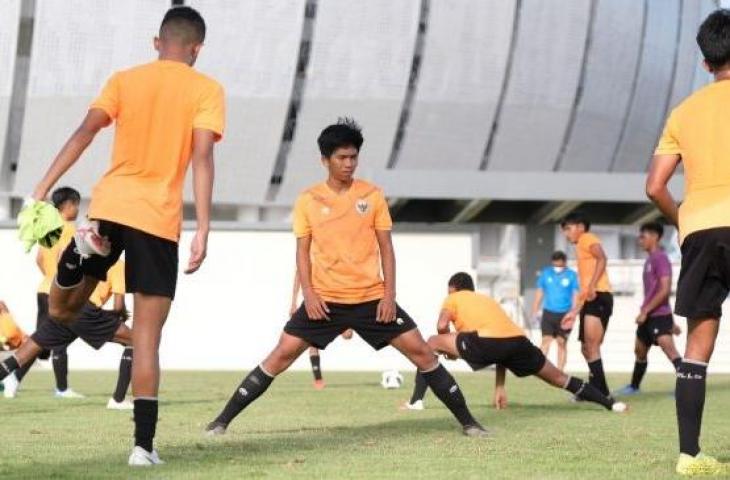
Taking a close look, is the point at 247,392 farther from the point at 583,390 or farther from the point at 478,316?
the point at 583,390

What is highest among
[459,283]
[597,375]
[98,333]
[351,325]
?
[459,283]

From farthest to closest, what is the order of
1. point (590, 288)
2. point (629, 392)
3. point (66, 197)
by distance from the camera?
point (629, 392)
point (590, 288)
point (66, 197)

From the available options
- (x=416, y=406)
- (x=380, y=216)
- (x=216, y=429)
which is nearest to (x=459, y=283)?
(x=416, y=406)

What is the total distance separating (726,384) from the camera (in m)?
19.5

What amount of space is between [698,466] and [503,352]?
543cm

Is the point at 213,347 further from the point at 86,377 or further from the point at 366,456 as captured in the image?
Result: the point at 366,456

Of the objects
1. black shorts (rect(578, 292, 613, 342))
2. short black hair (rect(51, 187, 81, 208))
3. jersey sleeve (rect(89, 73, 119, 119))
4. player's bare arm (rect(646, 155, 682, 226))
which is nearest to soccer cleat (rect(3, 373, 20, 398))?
short black hair (rect(51, 187, 81, 208))

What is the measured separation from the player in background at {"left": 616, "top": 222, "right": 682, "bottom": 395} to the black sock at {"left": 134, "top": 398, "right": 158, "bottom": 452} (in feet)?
29.1

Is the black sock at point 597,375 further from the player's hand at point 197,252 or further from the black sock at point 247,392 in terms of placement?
the player's hand at point 197,252

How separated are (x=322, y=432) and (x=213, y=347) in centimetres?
1881

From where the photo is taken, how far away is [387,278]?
9094 mm

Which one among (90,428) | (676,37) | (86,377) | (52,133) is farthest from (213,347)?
(676,37)

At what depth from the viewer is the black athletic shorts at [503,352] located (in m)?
12.0

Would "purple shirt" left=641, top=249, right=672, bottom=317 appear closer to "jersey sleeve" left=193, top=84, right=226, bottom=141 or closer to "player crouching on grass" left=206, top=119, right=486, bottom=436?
"player crouching on grass" left=206, top=119, right=486, bottom=436
